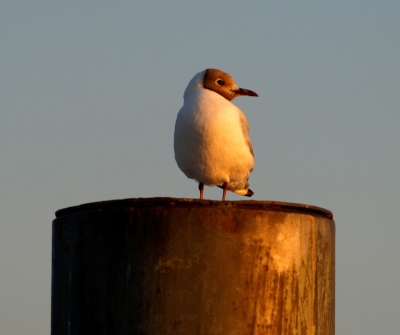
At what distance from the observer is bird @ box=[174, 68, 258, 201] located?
1003 centimetres

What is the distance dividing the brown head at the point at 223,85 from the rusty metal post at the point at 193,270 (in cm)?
433

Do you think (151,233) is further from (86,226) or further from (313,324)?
(313,324)

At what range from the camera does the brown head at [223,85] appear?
434 inches

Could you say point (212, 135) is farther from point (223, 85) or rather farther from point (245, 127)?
point (223, 85)

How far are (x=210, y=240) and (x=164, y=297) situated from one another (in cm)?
57

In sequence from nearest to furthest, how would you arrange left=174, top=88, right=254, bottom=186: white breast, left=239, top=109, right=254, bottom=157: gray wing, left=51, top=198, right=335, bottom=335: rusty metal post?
1. left=51, top=198, right=335, bottom=335: rusty metal post
2. left=174, top=88, right=254, bottom=186: white breast
3. left=239, top=109, right=254, bottom=157: gray wing

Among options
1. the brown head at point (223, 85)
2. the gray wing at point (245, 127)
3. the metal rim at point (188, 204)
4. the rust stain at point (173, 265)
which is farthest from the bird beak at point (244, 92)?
the rust stain at point (173, 265)

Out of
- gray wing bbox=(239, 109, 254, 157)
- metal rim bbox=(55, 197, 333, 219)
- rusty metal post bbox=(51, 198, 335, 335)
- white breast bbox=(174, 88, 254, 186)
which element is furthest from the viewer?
gray wing bbox=(239, 109, 254, 157)

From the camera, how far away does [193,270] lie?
21.1ft

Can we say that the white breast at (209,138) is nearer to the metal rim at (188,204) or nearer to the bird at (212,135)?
the bird at (212,135)

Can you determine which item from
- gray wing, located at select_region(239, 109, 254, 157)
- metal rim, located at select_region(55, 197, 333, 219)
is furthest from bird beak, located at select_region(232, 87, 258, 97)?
metal rim, located at select_region(55, 197, 333, 219)

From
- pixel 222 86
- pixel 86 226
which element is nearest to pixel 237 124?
pixel 222 86

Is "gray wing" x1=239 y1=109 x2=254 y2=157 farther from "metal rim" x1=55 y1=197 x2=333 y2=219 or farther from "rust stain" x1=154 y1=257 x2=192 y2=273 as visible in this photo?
"rust stain" x1=154 y1=257 x2=192 y2=273

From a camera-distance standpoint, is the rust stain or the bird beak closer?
the rust stain
